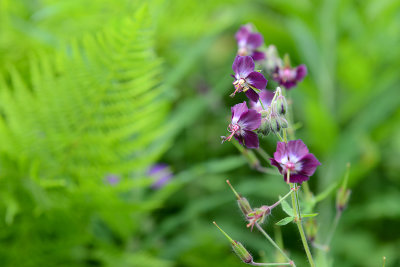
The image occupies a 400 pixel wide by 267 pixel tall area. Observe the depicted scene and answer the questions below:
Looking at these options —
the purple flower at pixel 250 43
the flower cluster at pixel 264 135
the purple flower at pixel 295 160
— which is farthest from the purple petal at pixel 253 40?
the purple flower at pixel 295 160

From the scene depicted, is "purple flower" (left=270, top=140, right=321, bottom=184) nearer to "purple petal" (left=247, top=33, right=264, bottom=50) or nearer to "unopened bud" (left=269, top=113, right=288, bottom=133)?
"unopened bud" (left=269, top=113, right=288, bottom=133)

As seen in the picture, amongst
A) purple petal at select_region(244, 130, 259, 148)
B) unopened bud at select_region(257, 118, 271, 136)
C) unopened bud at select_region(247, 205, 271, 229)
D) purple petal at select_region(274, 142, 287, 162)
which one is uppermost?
unopened bud at select_region(257, 118, 271, 136)

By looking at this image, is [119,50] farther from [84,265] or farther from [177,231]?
[177,231]

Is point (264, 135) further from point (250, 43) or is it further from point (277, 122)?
point (250, 43)

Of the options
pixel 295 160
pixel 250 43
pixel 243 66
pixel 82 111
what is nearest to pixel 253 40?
A: pixel 250 43

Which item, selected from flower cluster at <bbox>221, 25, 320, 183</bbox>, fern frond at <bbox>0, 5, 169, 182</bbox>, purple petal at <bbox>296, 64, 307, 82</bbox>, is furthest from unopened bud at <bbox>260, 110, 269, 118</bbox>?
fern frond at <bbox>0, 5, 169, 182</bbox>
